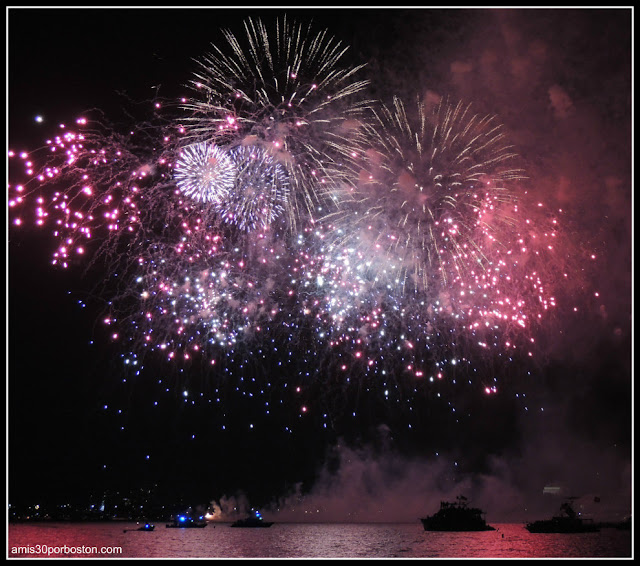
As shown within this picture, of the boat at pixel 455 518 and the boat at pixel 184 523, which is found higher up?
the boat at pixel 455 518

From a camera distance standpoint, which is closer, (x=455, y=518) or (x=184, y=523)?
(x=455, y=518)

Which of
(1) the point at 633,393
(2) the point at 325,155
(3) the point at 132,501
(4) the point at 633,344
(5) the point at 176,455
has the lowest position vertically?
Result: (3) the point at 132,501

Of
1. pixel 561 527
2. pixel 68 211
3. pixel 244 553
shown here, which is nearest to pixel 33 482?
pixel 244 553

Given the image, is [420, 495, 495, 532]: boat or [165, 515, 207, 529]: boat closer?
[420, 495, 495, 532]: boat

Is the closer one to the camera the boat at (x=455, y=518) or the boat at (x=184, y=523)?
the boat at (x=455, y=518)

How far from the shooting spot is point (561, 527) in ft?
327

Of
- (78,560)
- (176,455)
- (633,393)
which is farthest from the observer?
(176,455)

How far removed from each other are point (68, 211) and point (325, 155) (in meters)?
6.81

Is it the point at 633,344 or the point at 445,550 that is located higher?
the point at 633,344

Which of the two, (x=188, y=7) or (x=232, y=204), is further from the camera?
(x=232, y=204)

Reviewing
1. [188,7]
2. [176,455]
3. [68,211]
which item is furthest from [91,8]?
[176,455]

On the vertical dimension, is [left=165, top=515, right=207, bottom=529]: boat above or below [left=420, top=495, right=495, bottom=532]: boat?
below

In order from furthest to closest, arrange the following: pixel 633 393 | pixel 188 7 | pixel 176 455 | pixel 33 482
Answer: pixel 176 455 → pixel 33 482 → pixel 633 393 → pixel 188 7

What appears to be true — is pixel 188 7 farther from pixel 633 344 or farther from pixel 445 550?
pixel 445 550
